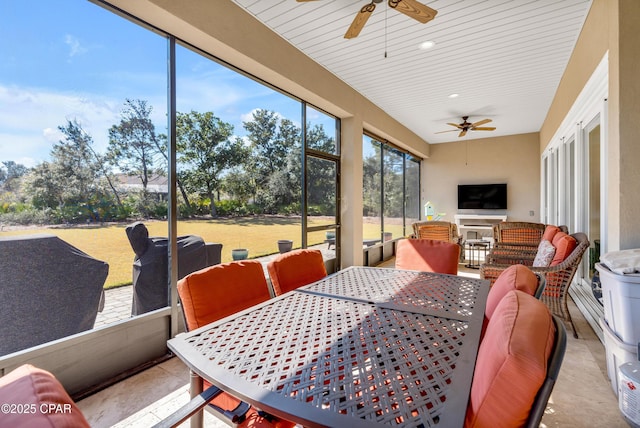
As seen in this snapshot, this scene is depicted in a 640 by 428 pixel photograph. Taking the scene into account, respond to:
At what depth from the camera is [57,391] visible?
0.58 metres

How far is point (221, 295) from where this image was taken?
5.13ft

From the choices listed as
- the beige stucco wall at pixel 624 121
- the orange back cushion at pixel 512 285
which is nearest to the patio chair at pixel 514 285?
the orange back cushion at pixel 512 285

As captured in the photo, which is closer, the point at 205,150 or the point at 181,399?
the point at 181,399

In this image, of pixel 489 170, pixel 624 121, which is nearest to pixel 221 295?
pixel 624 121

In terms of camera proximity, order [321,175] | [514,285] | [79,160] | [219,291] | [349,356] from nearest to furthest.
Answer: [349,356]
[514,285]
[219,291]
[79,160]
[321,175]

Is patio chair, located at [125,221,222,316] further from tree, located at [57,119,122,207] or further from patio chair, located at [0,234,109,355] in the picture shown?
tree, located at [57,119,122,207]

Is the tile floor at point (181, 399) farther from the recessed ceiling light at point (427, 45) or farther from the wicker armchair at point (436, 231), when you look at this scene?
the recessed ceiling light at point (427, 45)

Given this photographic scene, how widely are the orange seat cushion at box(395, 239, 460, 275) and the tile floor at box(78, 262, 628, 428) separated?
3.32 ft

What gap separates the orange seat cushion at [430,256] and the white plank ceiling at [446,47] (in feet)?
7.19

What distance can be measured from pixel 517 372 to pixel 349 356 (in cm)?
52

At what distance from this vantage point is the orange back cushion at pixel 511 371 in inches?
25.5

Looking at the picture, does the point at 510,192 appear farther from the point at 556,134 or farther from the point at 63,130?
the point at 63,130

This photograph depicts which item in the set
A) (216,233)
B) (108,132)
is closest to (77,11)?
(108,132)

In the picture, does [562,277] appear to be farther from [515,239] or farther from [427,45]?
[427,45]
